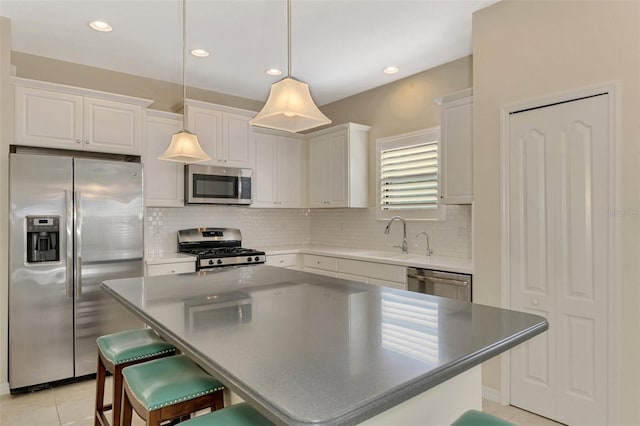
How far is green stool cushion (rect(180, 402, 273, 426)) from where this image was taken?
4.00 ft

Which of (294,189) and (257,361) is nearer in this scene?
(257,361)

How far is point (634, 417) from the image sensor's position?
2182 millimetres

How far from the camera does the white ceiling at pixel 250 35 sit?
2762 mm

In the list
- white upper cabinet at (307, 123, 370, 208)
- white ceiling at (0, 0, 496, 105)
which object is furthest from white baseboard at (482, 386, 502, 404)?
white ceiling at (0, 0, 496, 105)

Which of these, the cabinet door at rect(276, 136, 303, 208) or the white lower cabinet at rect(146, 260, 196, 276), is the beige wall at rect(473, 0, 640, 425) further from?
the white lower cabinet at rect(146, 260, 196, 276)

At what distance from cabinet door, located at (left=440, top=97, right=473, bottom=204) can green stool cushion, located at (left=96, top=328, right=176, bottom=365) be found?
7.81 feet

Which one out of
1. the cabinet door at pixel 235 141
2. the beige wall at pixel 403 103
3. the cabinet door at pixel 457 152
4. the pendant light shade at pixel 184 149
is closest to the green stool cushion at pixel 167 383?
the pendant light shade at pixel 184 149

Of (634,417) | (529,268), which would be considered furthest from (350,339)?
(634,417)

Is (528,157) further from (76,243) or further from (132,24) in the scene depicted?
(76,243)

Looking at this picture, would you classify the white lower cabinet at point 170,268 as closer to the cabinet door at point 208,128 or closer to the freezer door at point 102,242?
the freezer door at point 102,242

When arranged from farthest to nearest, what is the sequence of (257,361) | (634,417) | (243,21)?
(243,21) → (634,417) → (257,361)

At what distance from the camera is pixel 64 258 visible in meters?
3.07

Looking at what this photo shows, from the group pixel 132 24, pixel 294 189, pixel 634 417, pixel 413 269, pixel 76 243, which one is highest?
pixel 132 24

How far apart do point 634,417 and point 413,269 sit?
1.67 m
